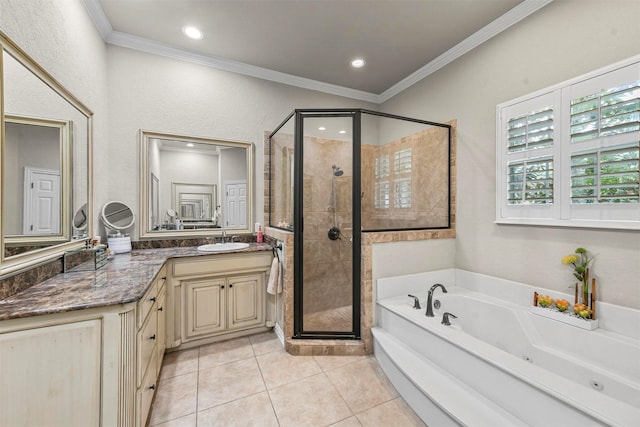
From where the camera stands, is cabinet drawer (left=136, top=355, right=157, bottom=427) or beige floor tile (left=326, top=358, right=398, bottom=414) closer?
cabinet drawer (left=136, top=355, right=157, bottom=427)

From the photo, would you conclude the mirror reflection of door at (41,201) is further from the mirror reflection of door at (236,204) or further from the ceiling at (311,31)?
the ceiling at (311,31)

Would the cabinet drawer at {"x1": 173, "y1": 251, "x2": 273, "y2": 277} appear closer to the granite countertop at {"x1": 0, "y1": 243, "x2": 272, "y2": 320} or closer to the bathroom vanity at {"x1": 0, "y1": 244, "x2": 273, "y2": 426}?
the granite countertop at {"x1": 0, "y1": 243, "x2": 272, "y2": 320}

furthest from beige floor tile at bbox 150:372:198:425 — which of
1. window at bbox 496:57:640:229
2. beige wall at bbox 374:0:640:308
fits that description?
window at bbox 496:57:640:229

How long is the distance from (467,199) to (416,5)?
1716 mm

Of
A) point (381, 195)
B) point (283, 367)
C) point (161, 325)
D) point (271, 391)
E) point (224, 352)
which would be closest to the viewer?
point (271, 391)

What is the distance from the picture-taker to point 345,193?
244 cm

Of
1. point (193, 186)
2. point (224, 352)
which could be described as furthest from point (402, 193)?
point (224, 352)

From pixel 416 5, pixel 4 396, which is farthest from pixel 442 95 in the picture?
pixel 4 396

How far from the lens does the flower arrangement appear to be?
5.67ft

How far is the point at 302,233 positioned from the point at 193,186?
4.21 feet

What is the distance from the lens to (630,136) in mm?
1545

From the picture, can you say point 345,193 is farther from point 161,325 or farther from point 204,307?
point 161,325

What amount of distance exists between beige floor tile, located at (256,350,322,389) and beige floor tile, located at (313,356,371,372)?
0.14 ft

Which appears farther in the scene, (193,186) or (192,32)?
(193,186)
